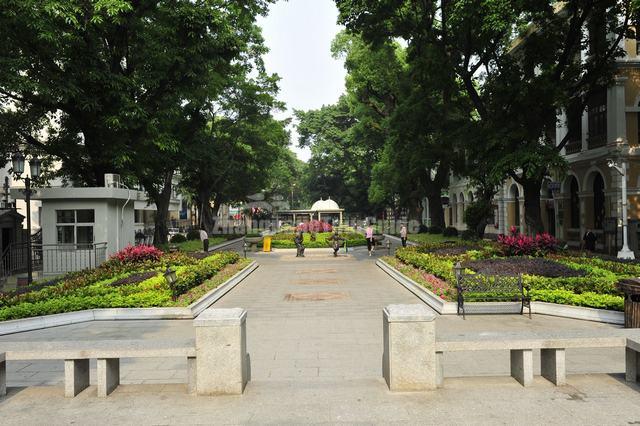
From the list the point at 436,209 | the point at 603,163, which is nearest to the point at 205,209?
the point at 436,209

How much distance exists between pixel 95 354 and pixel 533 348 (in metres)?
5.23

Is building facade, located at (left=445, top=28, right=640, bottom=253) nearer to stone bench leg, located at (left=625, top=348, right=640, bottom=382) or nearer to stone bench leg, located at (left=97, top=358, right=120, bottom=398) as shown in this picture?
stone bench leg, located at (left=625, top=348, right=640, bottom=382)

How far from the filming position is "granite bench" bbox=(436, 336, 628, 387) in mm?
5887

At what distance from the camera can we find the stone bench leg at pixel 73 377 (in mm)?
5930

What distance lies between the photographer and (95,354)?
5.80 m

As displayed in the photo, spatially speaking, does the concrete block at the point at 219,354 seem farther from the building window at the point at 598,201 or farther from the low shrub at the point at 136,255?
the building window at the point at 598,201

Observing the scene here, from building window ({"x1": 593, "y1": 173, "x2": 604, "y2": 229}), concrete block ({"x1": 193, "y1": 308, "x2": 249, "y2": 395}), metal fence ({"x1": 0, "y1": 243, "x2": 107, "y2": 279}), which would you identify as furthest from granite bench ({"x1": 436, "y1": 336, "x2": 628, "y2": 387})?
building window ({"x1": 593, "y1": 173, "x2": 604, "y2": 229})

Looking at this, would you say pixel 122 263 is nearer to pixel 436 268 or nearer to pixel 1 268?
pixel 1 268

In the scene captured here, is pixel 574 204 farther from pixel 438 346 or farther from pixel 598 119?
pixel 438 346

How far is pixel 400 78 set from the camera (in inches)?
1348

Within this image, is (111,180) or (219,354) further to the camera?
(111,180)

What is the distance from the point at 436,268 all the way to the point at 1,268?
16354 millimetres

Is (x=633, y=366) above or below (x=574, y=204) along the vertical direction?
below

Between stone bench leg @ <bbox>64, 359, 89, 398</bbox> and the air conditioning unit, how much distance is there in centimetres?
1568
